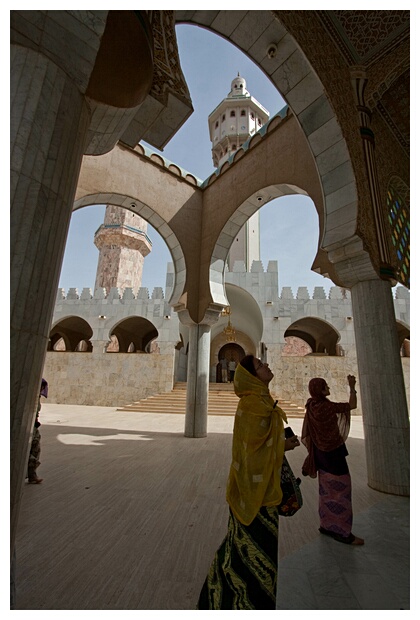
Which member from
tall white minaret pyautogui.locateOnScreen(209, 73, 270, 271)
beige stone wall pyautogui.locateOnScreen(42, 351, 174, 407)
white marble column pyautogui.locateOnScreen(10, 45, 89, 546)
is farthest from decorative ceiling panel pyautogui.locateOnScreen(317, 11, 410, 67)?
tall white minaret pyautogui.locateOnScreen(209, 73, 270, 271)

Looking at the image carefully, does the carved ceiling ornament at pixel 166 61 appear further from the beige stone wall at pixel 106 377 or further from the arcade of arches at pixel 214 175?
the beige stone wall at pixel 106 377

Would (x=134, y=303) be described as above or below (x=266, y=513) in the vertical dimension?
above

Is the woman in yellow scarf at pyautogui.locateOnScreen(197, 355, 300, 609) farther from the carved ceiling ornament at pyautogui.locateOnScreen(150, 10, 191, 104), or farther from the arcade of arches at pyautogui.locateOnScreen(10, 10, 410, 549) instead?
the carved ceiling ornament at pyautogui.locateOnScreen(150, 10, 191, 104)

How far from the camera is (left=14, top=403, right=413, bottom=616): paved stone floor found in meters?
1.82

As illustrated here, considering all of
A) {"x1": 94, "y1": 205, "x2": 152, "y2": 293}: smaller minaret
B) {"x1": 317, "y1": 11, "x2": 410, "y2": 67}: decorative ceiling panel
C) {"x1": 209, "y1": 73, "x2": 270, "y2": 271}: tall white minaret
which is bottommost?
{"x1": 317, "y1": 11, "x2": 410, "y2": 67}: decorative ceiling panel

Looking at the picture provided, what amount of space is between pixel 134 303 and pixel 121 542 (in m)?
14.4

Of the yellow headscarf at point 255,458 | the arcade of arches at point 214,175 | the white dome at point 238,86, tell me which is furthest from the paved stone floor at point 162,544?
the white dome at point 238,86

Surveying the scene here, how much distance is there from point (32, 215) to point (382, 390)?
4.21 meters

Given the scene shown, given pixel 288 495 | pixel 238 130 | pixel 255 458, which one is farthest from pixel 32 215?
pixel 238 130

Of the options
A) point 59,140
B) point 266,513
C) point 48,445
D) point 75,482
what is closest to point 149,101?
point 59,140

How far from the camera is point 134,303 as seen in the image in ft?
53.5

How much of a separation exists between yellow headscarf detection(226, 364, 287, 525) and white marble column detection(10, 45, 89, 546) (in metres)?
1.04

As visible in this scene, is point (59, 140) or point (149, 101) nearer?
point (59, 140)

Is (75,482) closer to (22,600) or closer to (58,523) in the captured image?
(58,523)
